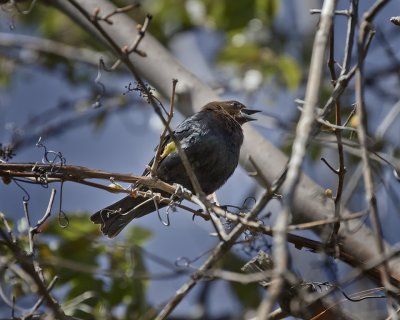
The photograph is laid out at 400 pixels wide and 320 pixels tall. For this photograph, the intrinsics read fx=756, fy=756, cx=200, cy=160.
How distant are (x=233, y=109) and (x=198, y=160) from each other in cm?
76

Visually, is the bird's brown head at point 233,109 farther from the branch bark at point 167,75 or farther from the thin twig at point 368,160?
the thin twig at point 368,160

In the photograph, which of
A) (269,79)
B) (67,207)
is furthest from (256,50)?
(67,207)

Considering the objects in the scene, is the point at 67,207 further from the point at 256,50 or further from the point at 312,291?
the point at 312,291

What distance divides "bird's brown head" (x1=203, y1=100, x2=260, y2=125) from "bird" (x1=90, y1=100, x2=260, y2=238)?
1.1 inches

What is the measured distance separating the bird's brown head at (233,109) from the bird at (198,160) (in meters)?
0.03

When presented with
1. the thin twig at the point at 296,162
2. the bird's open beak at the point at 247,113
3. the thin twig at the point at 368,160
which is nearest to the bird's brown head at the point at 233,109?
the bird's open beak at the point at 247,113

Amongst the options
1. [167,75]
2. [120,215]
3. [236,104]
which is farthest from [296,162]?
[236,104]

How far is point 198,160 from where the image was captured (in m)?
4.07

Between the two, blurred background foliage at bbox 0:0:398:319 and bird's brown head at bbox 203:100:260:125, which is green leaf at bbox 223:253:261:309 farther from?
bird's brown head at bbox 203:100:260:125

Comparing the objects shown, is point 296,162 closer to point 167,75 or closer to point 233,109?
point 167,75

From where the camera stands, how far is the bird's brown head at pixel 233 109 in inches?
173

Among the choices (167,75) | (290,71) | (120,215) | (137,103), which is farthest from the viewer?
(137,103)

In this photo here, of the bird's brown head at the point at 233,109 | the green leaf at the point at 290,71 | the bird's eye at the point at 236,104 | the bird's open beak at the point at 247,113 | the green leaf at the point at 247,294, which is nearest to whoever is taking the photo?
the bird's brown head at the point at 233,109

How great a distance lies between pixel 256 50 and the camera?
237 inches
